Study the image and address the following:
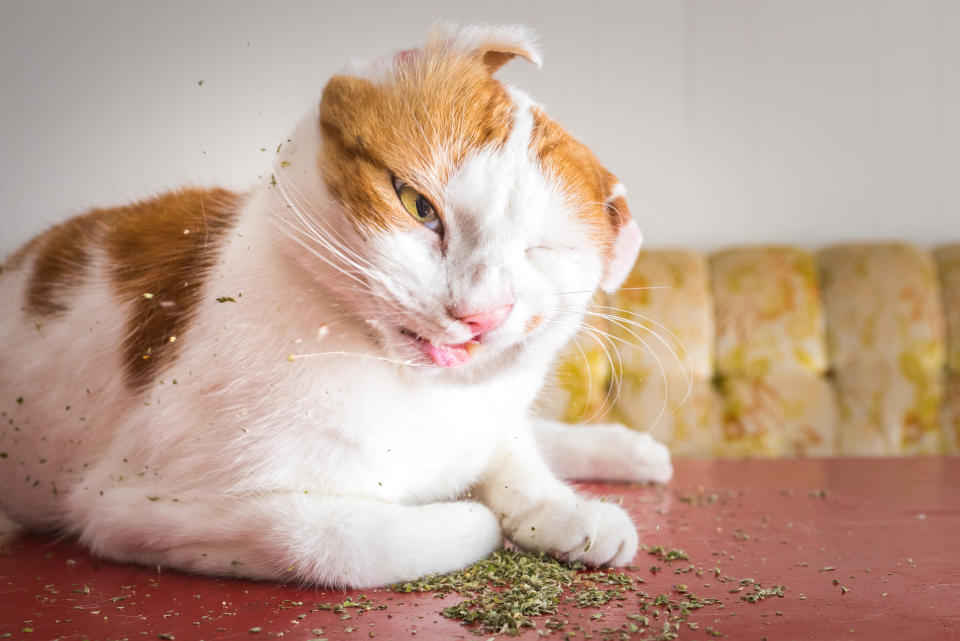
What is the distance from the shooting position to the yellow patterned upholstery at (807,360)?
1.62 meters

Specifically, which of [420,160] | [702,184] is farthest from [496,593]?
[702,184]

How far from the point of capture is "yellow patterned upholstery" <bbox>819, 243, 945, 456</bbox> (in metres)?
1.63

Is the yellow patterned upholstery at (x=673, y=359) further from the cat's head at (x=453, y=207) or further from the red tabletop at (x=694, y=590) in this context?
the cat's head at (x=453, y=207)

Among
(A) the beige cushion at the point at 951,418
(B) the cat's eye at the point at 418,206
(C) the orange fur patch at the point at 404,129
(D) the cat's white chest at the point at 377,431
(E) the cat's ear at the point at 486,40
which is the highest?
(E) the cat's ear at the point at 486,40

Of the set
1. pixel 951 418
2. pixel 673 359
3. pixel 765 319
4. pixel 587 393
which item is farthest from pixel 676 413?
pixel 951 418

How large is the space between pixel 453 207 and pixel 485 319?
80 millimetres

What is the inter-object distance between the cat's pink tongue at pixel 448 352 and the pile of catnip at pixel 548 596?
0.16m

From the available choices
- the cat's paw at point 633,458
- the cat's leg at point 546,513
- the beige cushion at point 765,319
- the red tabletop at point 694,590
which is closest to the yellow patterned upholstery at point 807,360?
the beige cushion at point 765,319

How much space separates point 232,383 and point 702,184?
116 cm

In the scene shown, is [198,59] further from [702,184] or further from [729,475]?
[702,184]

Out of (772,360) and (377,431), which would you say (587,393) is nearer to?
(772,360)

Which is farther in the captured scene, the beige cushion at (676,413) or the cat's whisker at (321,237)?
the beige cushion at (676,413)

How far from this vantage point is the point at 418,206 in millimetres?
554

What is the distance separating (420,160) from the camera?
0.55 metres
